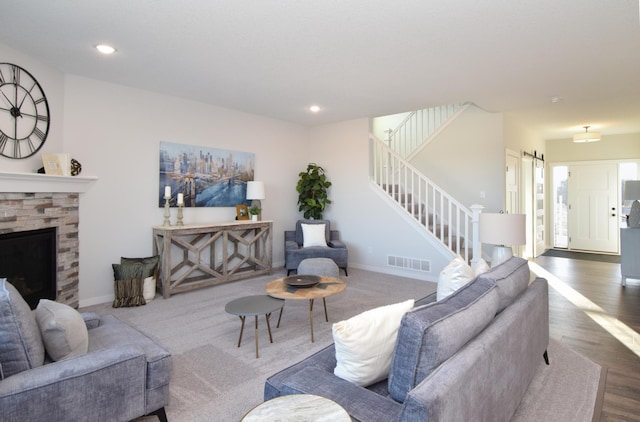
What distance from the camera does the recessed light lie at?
317cm

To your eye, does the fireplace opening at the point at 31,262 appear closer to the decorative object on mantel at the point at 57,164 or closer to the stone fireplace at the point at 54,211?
the stone fireplace at the point at 54,211

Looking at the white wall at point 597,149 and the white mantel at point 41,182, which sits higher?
the white wall at point 597,149

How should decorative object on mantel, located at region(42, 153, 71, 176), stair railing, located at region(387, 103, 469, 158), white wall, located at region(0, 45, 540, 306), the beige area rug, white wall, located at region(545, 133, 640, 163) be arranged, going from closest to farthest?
1. the beige area rug
2. decorative object on mantel, located at region(42, 153, 71, 176)
3. white wall, located at region(0, 45, 540, 306)
4. stair railing, located at region(387, 103, 469, 158)
5. white wall, located at region(545, 133, 640, 163)

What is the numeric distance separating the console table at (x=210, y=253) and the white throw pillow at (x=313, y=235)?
559 mm

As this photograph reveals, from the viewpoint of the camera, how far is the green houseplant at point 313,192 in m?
6.30

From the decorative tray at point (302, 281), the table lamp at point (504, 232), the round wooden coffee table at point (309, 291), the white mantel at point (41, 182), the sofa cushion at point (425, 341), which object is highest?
the white mantel at point (41, 182)

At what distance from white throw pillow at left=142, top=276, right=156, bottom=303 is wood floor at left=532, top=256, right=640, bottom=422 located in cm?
423

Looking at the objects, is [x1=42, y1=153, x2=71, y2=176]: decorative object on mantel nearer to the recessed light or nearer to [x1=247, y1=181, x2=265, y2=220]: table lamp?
the recessed light

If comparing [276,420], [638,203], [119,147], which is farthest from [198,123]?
[638,203]

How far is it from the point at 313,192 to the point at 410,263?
2.07 meters

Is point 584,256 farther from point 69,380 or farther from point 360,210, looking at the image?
point 69,380

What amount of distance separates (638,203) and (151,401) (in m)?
6.37

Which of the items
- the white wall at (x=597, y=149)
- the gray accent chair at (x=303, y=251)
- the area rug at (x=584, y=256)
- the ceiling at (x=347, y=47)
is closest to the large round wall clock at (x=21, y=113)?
the ceiling at (x=347, y=47)

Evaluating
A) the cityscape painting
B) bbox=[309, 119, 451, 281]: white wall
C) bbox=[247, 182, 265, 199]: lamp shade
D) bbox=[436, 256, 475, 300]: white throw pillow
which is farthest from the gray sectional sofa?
bbox=[247, 182, 265, 199]: lamp shade
